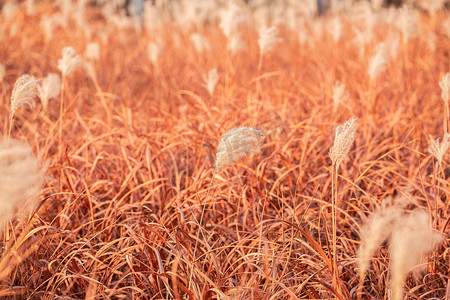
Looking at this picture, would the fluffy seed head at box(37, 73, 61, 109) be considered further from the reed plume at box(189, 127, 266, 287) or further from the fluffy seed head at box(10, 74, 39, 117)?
the reed plume at box(189, 127, 266, 287)

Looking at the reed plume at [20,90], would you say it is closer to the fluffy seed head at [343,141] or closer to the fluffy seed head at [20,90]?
the fluffy seed head at [20,90]

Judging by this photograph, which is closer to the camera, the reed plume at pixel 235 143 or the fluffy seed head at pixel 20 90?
the reed plume at pixel 235 143

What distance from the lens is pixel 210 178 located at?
1988 millimetres

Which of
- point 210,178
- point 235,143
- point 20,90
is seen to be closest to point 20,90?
point 20,90

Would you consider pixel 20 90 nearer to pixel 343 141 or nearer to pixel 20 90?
pixel 20 90

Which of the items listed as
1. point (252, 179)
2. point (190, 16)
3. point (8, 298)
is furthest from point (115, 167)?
point (190, 16)

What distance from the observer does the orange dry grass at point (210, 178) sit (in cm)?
144

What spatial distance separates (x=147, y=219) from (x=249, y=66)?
3367 mm

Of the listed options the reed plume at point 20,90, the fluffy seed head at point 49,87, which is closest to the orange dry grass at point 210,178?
the fluffy seed head at point 49,87

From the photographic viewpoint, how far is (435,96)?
3.37m

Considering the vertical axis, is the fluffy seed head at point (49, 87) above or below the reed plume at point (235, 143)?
above

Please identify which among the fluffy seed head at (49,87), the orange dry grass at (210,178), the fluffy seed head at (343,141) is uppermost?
the fluffy seed head at (49,87)

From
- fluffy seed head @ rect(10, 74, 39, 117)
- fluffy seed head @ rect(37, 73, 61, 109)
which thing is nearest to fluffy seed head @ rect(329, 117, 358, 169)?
fluffy seed head @ rect(10, 74, 39, 117)

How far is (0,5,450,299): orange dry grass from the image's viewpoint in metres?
1.44
